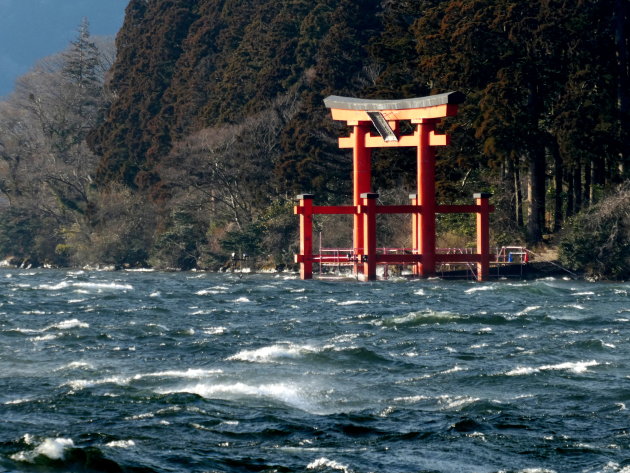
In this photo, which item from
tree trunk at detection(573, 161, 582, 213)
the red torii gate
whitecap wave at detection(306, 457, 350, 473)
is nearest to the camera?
whitecap wave at detection(306, 457, 350, 473)

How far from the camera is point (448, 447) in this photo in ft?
52.2

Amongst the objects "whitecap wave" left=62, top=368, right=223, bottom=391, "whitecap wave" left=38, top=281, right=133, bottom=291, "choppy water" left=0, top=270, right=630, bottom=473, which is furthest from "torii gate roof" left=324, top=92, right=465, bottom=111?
"whitecap wave" left=62, top=368, right=223, bottom=391

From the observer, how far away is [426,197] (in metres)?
50.8

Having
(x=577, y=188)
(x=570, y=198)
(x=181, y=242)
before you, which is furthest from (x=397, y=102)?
(x=181, y=242)

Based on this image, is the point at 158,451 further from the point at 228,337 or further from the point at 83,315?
the point at 83,315

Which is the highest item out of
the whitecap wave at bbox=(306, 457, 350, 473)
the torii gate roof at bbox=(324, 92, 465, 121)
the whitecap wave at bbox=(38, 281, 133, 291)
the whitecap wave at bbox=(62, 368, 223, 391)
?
the torii gate roof at bbox=(324, 92, 465, 121)

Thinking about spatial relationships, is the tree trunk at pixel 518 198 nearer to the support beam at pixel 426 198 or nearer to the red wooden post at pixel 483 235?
the red wooden post at pixel 483 235

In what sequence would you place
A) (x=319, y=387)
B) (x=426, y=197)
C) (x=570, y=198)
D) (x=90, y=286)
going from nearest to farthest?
1. (x=319, y=387)
2. (x=90, y=286)
3. (x=426, y=197)
4. (x=570, y=198)

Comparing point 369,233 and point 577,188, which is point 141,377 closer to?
point 369,233

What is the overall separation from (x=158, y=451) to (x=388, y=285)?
31701 millimetres

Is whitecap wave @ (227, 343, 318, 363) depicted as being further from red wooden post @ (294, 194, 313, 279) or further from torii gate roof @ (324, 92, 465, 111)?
red wooden post @ (294, 194, 313, 279)

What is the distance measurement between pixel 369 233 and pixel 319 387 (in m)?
29.4

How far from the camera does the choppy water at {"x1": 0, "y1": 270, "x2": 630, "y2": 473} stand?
50.4ft

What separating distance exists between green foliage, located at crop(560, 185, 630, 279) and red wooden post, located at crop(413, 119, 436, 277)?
5404 millimetres
